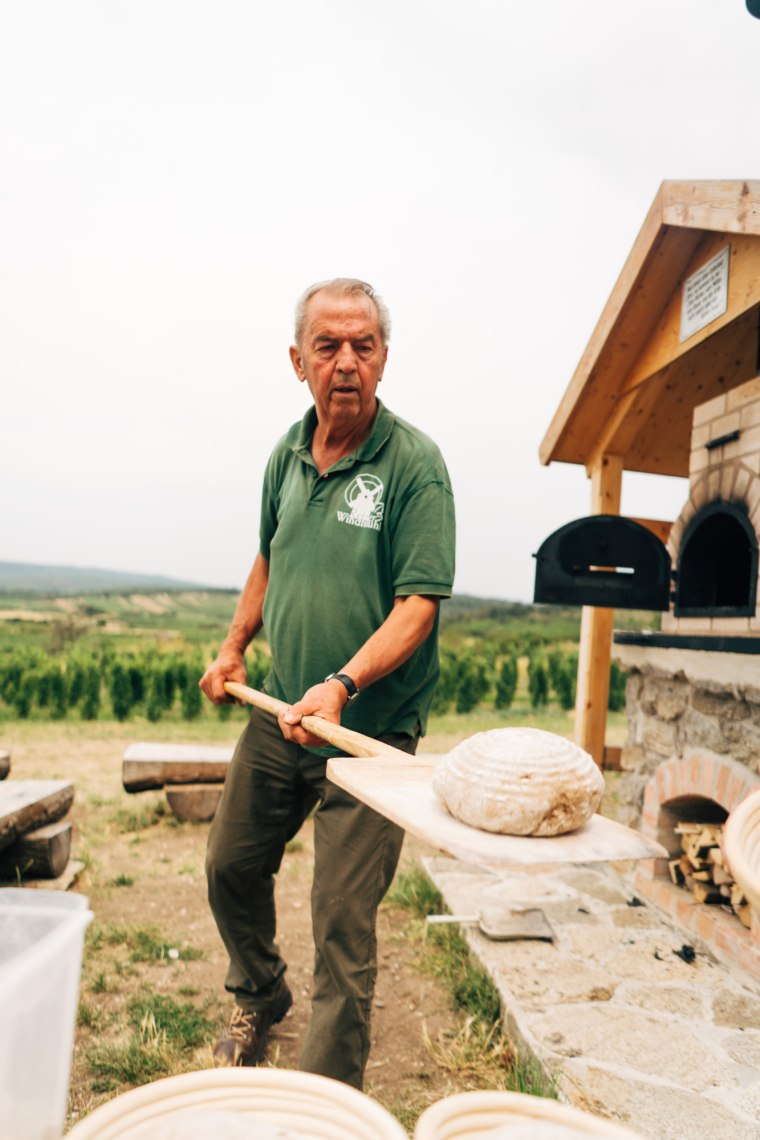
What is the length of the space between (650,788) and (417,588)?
9.44 ft

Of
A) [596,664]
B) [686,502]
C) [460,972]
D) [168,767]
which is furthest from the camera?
[168,767]

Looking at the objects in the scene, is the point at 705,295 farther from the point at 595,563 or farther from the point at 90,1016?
the point at 90,1016

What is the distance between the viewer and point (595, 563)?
455 cm

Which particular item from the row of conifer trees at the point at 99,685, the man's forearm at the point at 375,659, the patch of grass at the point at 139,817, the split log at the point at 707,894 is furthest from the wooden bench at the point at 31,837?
the row of conifer trees at the point at 99,685

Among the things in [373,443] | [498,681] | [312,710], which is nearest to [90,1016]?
[312,710]

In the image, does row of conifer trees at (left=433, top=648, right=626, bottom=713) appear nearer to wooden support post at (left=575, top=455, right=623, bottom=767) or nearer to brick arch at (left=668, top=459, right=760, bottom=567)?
wooden support post at (left=575, top=455, right=623, bottom=767)

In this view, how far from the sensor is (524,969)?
331 centimetres

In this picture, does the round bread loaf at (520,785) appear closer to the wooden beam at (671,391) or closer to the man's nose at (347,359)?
the man's nose at (347,359)

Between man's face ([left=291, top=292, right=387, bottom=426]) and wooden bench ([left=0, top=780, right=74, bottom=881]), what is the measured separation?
10.4ft

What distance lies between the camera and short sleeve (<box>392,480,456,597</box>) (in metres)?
2.33

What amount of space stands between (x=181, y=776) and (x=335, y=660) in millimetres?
3828

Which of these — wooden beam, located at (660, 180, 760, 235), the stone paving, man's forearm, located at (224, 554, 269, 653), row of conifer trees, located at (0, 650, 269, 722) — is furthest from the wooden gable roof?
row of conifer trees, located at (0, 650, 269, 722)

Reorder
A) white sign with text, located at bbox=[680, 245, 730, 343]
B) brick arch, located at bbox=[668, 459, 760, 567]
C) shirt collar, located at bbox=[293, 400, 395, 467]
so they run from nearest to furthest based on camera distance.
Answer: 1. shirt collar, located at bbox=[293, 400, 395, 467]
2. brick arch, located at bbox=[668, 459, 760, 567]
3. white sign with text, located at bbox=[680, 245, 730, 343]

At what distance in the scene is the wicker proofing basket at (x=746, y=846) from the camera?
77 centimetres
